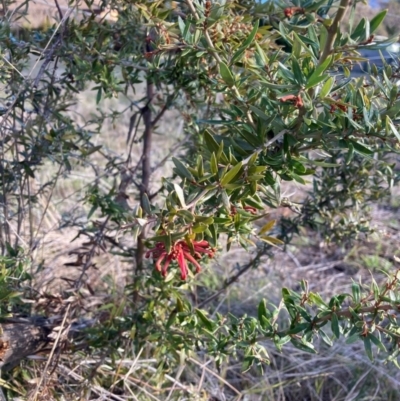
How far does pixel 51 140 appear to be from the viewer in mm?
951

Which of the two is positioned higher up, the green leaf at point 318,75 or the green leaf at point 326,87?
the green leaf at point 318,75

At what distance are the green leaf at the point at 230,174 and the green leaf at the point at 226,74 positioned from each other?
13cm

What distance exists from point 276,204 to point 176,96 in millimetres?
453

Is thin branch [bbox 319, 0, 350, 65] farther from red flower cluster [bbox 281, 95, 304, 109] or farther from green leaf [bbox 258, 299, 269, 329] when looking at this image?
green leaf [bbox 258, 299, 269, 329]

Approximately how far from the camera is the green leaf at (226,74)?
646 mm

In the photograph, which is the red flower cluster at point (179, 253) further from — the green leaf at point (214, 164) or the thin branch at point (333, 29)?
the thin branch at point (333, 29)

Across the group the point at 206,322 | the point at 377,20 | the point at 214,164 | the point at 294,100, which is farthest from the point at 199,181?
the point at 206,322

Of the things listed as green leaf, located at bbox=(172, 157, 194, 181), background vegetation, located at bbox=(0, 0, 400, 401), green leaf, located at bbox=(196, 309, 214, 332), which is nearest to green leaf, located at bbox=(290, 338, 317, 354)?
background vegetation, located at bbox=(0, 0, 400, 401)

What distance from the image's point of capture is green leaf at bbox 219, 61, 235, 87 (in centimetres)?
65

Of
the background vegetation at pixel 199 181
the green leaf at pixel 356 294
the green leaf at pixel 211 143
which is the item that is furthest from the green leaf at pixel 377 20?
the green leaf at pixel 356 294

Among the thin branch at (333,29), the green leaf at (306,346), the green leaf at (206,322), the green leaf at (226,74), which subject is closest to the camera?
the thin branch at (333,29)

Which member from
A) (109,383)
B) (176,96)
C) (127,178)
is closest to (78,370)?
(109,383)

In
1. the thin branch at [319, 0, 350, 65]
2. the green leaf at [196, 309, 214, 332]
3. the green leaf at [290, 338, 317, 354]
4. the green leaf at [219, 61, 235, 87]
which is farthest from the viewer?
the green leaf at [196, 309, 214, 332]

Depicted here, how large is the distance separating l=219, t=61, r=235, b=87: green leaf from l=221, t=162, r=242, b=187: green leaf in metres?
0.13
